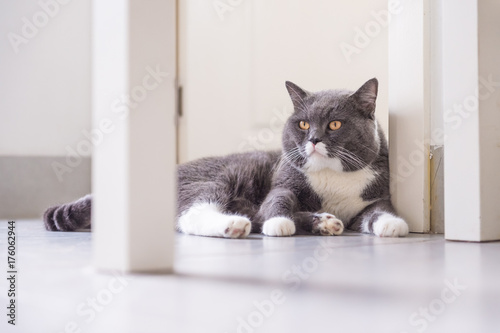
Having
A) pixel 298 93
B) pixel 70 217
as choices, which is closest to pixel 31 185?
pixel 70 217

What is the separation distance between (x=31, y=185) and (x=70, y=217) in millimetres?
760

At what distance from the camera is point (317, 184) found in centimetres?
169

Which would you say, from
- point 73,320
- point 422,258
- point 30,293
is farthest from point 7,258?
point 422,258

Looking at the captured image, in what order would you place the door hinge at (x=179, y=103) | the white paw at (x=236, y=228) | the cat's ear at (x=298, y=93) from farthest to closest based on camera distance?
1. the door hinge at (x=179, y=103)
2. the cat's ear at (x=298, y=93)
3. the white paw at (x=236, y=228)

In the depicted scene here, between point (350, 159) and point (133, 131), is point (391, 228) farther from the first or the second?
point (133, 131)

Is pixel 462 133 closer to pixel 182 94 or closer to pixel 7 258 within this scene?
pixel 7 258

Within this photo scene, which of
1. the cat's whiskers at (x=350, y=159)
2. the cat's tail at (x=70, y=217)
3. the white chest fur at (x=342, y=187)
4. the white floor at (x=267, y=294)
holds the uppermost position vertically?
the cat's whiskers at (x=350, y=159)

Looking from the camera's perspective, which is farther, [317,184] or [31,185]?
[31,185]

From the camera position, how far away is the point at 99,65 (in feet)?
2.34

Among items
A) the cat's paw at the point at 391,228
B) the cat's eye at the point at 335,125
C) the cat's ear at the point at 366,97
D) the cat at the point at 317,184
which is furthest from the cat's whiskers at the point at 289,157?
the cat's paw at the point at 391,228

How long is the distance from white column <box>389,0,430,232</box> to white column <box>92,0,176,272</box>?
3.44 feet

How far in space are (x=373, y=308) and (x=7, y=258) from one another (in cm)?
69

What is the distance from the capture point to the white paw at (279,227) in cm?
146

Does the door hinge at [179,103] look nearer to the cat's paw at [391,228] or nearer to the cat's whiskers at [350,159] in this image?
the cat's whiskers at [350,159]
